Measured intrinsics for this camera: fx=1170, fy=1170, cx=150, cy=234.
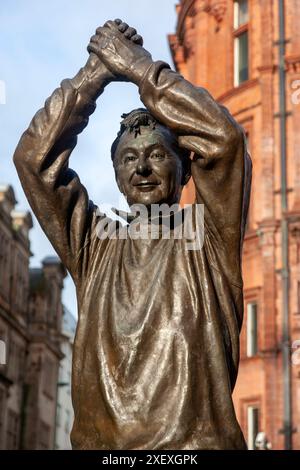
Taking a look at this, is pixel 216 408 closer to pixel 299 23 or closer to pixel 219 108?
pixel 219 108

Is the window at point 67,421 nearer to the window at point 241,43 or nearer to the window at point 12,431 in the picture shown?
the window at point 12,431

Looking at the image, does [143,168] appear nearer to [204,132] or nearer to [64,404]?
[204,132]

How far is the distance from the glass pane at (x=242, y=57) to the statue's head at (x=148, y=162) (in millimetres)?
31498

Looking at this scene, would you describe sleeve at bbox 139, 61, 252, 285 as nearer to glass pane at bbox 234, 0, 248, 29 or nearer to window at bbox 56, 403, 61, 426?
glass pane at bbox 234, 0, 248, 29

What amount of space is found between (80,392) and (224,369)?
1.95ft

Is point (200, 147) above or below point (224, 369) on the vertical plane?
above

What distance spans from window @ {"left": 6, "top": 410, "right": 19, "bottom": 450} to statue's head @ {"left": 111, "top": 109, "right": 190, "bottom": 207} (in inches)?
1724

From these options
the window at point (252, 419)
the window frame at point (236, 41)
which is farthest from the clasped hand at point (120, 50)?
the window frame at point (236, 41)

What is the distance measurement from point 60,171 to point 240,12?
32.6 metres

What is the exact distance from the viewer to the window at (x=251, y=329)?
33.3m

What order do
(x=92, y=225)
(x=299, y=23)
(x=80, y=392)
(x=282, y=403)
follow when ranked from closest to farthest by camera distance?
(x=80, y=392)
(x=92, y=225)
(x=282, y=403)
(x=299, y=23)

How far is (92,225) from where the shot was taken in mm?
5016

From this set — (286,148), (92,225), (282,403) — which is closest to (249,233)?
(286,148)

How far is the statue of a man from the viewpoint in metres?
4.50
